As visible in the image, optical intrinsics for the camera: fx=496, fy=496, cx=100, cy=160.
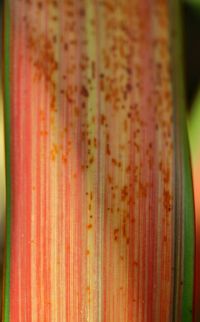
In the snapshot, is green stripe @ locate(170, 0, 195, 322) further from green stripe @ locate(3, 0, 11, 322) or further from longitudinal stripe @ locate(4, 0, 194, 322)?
green stripe @ locate(3, 0, 11, 322)

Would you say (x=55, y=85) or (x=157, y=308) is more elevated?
(x=55, y=85)

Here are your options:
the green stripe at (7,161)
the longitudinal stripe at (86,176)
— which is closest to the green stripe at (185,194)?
the longitudinal stripe at (86,176)

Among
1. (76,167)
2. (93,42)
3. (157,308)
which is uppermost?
(93,42)

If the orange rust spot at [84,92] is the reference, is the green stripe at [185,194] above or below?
below

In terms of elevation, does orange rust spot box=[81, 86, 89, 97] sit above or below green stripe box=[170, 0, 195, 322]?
above

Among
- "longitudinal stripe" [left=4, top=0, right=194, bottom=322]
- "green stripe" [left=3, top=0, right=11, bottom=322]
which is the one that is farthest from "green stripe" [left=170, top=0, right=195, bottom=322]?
"green stripe" [left=3, top=0, right=11, bottom=322]

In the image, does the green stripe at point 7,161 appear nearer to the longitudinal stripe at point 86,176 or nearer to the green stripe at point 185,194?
the longitudinal stripe at point 86,176

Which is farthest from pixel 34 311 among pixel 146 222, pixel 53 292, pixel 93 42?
pixel 93 42

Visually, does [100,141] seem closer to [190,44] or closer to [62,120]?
[62,120]
